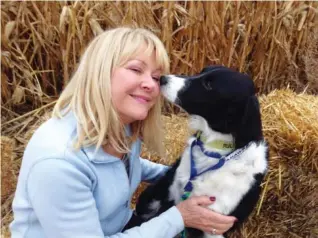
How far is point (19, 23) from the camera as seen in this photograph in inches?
141

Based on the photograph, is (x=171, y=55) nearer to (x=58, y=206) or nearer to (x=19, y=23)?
(x=19, y=23)

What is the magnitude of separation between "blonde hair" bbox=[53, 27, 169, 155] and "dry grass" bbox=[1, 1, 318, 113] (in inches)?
56.9

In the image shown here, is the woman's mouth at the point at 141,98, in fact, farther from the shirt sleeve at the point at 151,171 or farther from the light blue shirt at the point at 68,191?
the shirt sleeve at the point at 151,171

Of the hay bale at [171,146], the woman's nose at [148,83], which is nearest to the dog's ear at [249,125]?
the woman's nose at [148,83]

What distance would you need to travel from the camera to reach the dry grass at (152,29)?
3510 mm

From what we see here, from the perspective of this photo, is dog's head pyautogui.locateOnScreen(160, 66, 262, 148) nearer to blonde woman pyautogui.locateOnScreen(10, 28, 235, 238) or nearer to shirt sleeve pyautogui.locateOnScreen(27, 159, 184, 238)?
blonde woman pyautogui.locateOnScreen(10, 28, 235, 238)

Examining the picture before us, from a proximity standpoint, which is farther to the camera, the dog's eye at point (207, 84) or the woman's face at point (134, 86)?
the dog's eye at point (207, 84)

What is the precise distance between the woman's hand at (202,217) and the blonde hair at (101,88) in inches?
13.5

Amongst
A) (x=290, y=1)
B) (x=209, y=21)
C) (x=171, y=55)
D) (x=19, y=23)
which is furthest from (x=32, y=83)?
(x=290, y=1)

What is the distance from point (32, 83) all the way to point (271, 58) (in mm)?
1774

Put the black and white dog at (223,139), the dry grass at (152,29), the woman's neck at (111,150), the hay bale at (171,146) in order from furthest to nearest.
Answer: the dry grass at (152,29), the hay bale at (171,146), the black and white dog at (223,139), the woman's neck at (111,150)

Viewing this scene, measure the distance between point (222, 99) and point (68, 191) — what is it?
2.43 feet

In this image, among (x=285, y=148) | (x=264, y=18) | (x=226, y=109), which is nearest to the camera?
(x=226, y=109)

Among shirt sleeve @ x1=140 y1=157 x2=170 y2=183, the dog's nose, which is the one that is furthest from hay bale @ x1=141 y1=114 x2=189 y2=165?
the dog's nose
